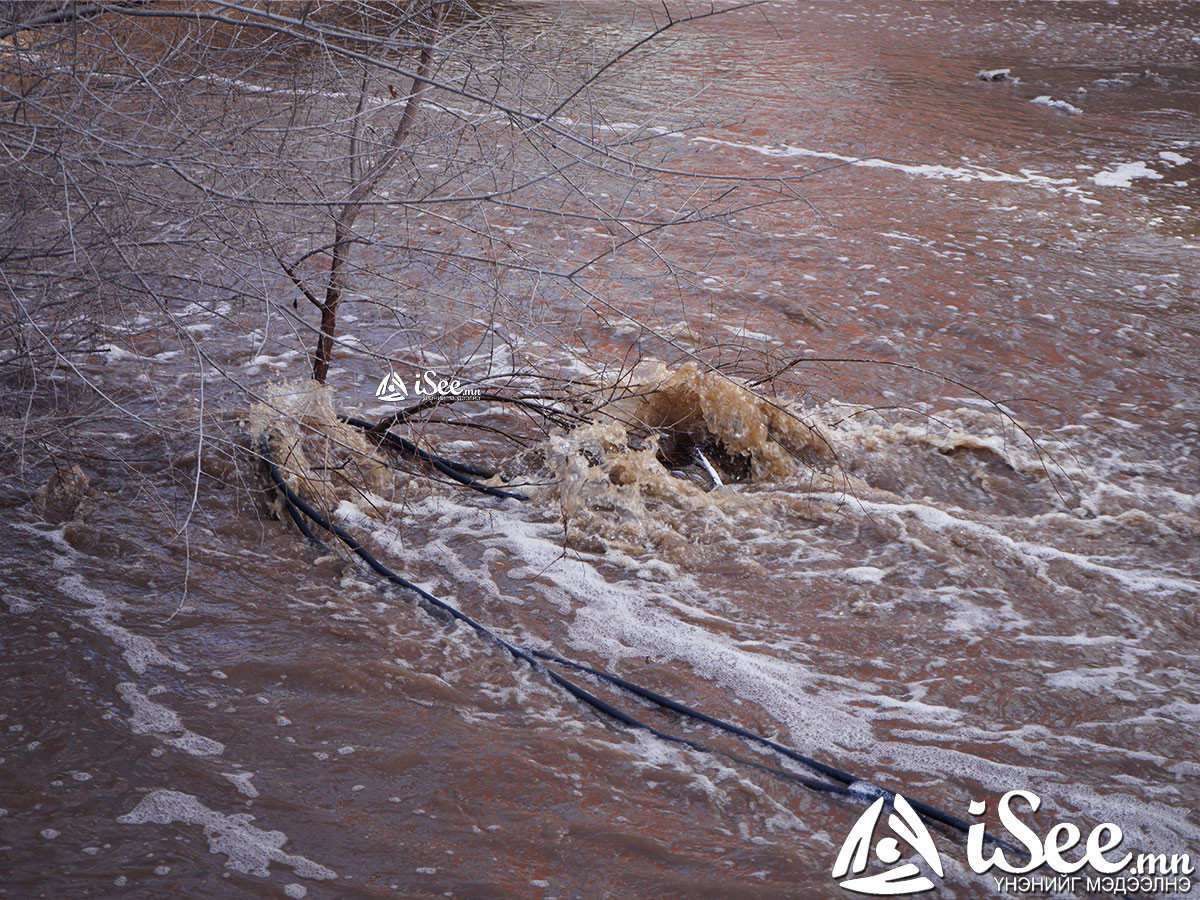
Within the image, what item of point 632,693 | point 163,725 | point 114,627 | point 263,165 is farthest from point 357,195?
point 632,693

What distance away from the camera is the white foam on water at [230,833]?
8.57ft

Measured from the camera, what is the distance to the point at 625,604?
3854mm

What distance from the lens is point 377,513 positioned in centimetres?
430

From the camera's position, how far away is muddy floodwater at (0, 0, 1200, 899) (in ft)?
9.06

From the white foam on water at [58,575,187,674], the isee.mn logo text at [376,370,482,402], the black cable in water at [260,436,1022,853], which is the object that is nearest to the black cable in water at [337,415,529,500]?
the isee.mn logo text at [376,370,482,402]

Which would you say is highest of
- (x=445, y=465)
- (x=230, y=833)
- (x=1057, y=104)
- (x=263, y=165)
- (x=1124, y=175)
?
(x=1057, y=104)

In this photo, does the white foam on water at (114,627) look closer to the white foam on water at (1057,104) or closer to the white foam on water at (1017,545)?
the white foam on water at (1017,545)

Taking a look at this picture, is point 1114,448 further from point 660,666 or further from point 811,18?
point 811,18

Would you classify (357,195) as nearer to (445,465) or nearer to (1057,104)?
(445,465)

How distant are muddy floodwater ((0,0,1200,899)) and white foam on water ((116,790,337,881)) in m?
0.01

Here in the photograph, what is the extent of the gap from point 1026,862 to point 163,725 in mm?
2592

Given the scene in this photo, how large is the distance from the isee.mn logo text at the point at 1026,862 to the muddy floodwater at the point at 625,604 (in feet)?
0.15

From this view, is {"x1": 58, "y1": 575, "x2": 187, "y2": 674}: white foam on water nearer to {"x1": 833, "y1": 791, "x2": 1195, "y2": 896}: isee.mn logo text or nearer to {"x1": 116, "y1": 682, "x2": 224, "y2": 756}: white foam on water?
{"x1": 116, "y1": 682, "x2": 224, "y2": 756}: white foam on water

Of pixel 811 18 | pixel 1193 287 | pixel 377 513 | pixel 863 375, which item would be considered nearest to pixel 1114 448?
pixel 863 375
